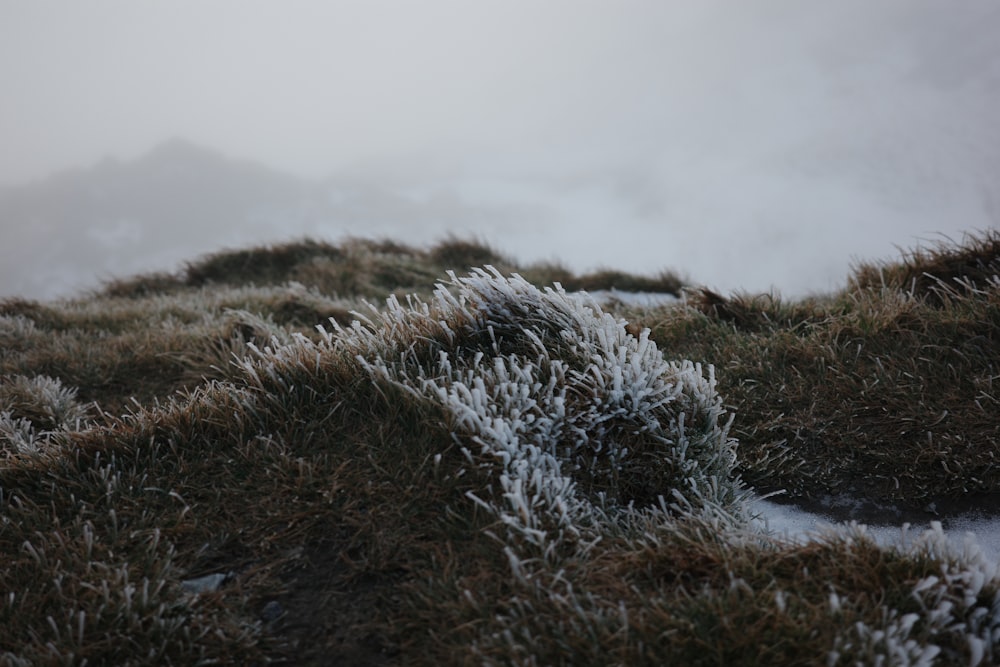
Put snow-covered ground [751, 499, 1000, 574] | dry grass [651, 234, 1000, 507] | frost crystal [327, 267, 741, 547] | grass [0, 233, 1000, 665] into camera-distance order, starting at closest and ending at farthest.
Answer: grass [0, 233, 1000, 665] < frost crystal [327, 267, 741, 547] < snow-covered ground [751, 499, 1000, 574] < dry grass [651, 234, 1000, 507]

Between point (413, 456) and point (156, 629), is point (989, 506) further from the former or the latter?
point (156, 629)

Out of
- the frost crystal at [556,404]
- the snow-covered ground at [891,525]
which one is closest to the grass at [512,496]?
the frost crystal at [556,404]

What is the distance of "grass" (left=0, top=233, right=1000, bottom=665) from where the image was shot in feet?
6.81

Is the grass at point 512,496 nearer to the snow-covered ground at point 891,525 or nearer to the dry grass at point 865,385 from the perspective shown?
the dry grass at point 865,385

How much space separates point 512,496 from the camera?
237 centimetres

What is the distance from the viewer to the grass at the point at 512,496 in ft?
6.81

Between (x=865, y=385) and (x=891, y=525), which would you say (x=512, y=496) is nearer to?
(x=891, y=525)

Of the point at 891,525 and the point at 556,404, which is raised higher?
the point at 556,404

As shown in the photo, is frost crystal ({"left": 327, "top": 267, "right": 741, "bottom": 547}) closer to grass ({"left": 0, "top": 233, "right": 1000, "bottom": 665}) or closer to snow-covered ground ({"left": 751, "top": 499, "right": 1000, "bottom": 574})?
grass ({"left": 0, "top": 233, "right": 1000, "bottom": 665})

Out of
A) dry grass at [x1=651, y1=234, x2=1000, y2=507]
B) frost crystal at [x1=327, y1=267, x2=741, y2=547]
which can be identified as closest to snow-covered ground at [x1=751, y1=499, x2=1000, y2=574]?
dry grass at [x1=651, y1=234, x2=1000, y2=507]

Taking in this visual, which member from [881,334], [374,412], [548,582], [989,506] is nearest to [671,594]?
[548,582]

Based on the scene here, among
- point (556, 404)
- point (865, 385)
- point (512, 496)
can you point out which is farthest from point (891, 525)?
point (512, 496)

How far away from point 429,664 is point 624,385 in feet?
4.57

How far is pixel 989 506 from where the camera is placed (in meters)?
3.05
